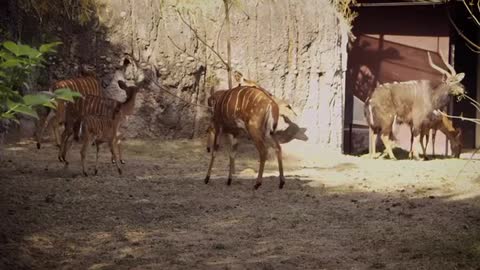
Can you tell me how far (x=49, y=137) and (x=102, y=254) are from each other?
21.8 feet

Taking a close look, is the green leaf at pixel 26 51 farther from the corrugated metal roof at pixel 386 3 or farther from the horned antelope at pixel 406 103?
the corrugated metal roof at pixel 386 3

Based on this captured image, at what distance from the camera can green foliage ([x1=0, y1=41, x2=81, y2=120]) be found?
8.82ft

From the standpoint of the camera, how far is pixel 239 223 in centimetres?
659

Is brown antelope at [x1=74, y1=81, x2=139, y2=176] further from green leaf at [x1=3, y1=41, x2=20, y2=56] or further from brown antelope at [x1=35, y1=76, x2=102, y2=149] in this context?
green leaf at [x1=3, y1=41, x2=20, y2=56]

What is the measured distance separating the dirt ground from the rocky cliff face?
2.35m

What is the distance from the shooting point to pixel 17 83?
3.08 metres

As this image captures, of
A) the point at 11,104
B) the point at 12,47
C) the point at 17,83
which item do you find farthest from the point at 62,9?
the point at 11,104

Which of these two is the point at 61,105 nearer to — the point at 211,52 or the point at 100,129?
the point at 100,129

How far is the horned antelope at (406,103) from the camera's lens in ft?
→ 43.2

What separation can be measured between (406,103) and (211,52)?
10.5 feet

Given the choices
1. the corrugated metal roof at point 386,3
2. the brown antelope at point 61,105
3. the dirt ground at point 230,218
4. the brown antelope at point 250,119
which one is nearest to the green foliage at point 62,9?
the brown antelope at point 61,105

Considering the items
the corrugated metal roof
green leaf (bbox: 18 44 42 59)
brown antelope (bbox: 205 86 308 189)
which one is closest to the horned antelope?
the corrugated metal roof

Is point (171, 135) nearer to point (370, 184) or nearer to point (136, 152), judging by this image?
point (136, 152)

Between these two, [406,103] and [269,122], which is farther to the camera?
[406,103]
